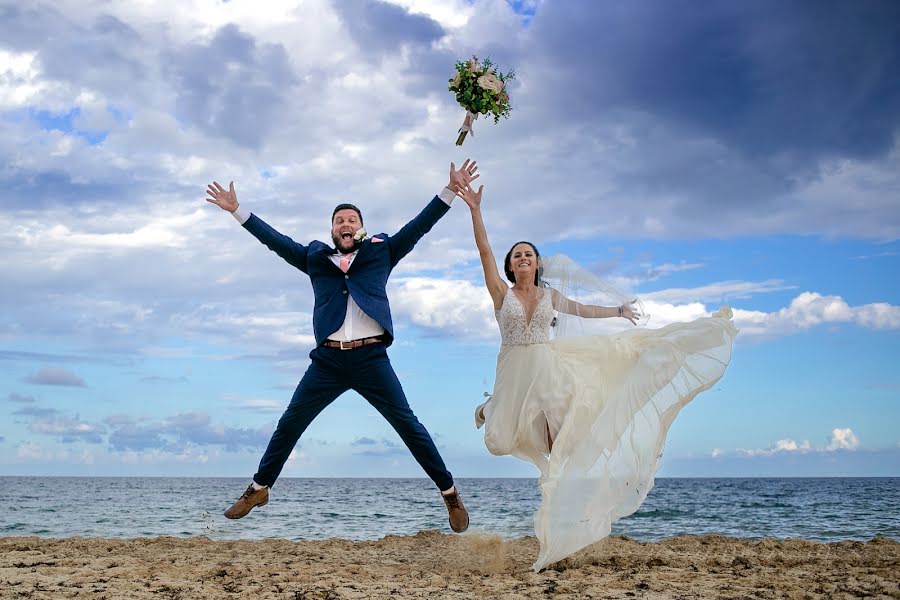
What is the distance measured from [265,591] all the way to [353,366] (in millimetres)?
1923

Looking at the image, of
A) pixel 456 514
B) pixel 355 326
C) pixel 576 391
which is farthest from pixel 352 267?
pixel 456 514

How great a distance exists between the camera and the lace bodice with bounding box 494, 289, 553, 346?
6.48 meters

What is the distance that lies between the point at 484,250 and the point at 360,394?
165 centimetres

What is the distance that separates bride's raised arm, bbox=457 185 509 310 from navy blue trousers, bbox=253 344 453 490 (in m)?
1.10

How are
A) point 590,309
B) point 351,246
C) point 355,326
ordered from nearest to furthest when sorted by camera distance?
1. point 355,326
2. point 351,246
3. point 590,309

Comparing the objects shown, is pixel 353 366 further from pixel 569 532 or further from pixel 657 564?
pixel 657 564

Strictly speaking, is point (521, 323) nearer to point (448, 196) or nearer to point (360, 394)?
point (448, 196)

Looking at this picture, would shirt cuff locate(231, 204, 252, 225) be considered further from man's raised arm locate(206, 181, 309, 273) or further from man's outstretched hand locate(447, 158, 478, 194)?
man's outstretched hand locate(447, 158, 478, 194)

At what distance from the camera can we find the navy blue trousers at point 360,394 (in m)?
6.39

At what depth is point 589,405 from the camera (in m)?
6.20

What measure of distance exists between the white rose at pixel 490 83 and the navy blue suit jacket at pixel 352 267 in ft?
4.15

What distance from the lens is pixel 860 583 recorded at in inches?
207

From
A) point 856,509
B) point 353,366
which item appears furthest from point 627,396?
point 856,509

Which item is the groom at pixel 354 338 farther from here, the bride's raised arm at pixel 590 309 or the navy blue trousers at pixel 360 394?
the bride's raised arm at pixel 590 309
